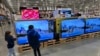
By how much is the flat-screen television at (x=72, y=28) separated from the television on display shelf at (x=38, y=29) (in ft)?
3.74

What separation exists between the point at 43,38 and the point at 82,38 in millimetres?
4569

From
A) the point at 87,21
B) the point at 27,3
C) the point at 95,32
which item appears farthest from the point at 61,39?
the point at 27,3

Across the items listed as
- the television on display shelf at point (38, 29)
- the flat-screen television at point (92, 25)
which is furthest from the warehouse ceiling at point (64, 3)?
the television on display shelf at point (38, 29)

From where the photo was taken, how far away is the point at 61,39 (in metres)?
16.6

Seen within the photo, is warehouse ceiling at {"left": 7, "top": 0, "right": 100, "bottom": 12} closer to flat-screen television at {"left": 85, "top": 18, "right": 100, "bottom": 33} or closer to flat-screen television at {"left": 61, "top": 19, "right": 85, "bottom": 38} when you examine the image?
flat-screen television at {"left": 85, "top": 18, "right": 100, "bottom": 33}

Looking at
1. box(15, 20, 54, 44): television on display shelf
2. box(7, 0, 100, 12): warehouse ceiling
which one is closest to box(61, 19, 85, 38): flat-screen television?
box(15, 20, 54, 44): television on display shelf

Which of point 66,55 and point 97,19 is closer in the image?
point 66,55

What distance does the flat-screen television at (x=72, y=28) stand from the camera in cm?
1662

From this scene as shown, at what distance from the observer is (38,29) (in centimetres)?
1456

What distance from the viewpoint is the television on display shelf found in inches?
537

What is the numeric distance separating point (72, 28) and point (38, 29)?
11.6 ft

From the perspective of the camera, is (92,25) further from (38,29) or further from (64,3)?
(64,3)

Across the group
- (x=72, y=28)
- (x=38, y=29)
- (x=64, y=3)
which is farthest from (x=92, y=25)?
(x=64, y=3)

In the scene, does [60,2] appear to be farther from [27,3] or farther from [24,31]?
[24,31]
